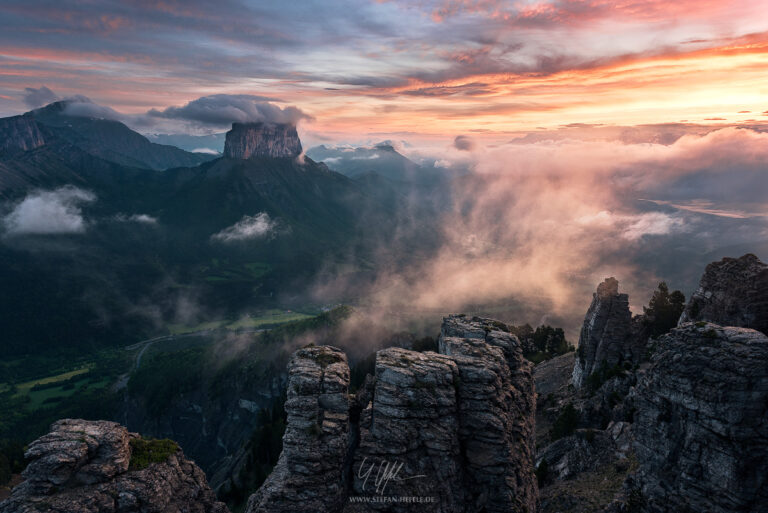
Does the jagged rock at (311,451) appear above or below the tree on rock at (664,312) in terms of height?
above

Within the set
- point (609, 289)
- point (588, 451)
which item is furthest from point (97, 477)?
point (609, 289)

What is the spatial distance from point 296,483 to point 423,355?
576 inches

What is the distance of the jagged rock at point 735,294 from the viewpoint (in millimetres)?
41375

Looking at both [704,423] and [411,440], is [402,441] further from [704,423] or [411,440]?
[704,423]

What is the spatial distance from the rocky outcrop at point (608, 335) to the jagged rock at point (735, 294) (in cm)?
1936

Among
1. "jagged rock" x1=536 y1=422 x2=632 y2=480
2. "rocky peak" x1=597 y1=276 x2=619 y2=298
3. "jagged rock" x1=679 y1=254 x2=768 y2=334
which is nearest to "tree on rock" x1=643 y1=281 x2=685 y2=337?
"rocky peak" x1=597 y1=276 x2=619 y2=298

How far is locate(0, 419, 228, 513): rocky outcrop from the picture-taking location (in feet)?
82.7

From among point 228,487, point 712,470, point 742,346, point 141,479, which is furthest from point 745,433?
point 228,487

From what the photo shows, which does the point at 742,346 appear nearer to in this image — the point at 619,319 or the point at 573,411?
the point at 573,411

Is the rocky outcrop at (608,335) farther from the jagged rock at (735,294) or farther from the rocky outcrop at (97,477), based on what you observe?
the rocky outcrop at (97,477)

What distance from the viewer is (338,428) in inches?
1170

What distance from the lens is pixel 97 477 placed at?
26.7 meters
